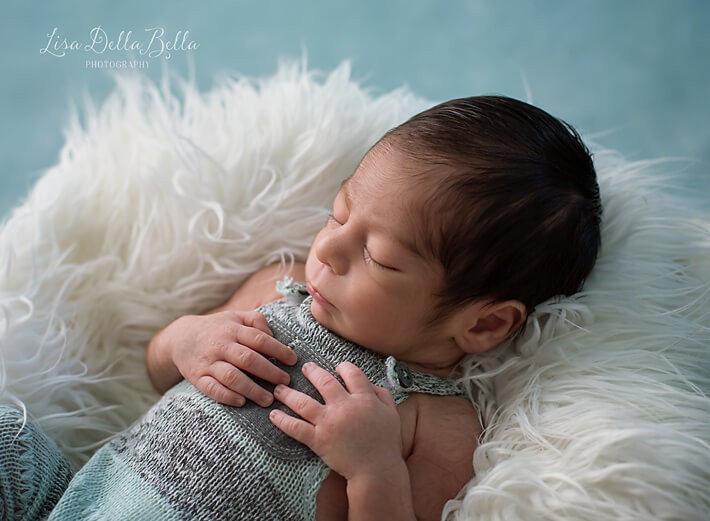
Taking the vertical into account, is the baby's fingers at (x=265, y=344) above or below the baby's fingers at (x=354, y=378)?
above

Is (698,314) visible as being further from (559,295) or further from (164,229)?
(164,229)

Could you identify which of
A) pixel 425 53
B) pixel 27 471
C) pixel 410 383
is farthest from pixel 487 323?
pixel 425 53

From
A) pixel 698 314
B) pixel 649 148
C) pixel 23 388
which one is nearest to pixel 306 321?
pixel 23 388

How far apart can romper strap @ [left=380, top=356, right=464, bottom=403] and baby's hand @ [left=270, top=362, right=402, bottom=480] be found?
1.6 inches

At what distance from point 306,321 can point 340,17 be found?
1.22 meters

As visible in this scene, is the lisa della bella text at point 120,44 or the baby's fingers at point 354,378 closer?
the baby's fingers at point 354,378

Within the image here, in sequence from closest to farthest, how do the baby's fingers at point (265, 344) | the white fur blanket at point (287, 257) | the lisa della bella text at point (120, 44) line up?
the white fur blanket at point (287, 257)
the baby's fingers at point (265, 344)
the lisa della bella text at point (120, 44)

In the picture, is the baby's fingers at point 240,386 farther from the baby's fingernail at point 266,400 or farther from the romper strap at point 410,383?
the romper strap at point 410,383

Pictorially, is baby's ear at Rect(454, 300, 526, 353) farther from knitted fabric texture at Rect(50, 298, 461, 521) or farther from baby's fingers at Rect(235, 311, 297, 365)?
baby's fingers at Rect(235, 311, 297, 365)

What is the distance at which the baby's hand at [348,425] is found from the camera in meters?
0.89

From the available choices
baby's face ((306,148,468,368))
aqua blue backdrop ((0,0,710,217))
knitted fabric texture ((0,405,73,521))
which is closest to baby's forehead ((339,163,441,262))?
baby's face ((306,148,468,368))

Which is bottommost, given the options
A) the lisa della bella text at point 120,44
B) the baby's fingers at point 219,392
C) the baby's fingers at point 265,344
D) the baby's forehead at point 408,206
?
the baby's fingers at point 219,392

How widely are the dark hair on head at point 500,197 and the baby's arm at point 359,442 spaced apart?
0.16m

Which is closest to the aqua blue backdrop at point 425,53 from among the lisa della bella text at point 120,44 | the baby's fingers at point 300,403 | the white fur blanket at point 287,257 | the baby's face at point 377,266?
the lisa della bella text at point 120,44
